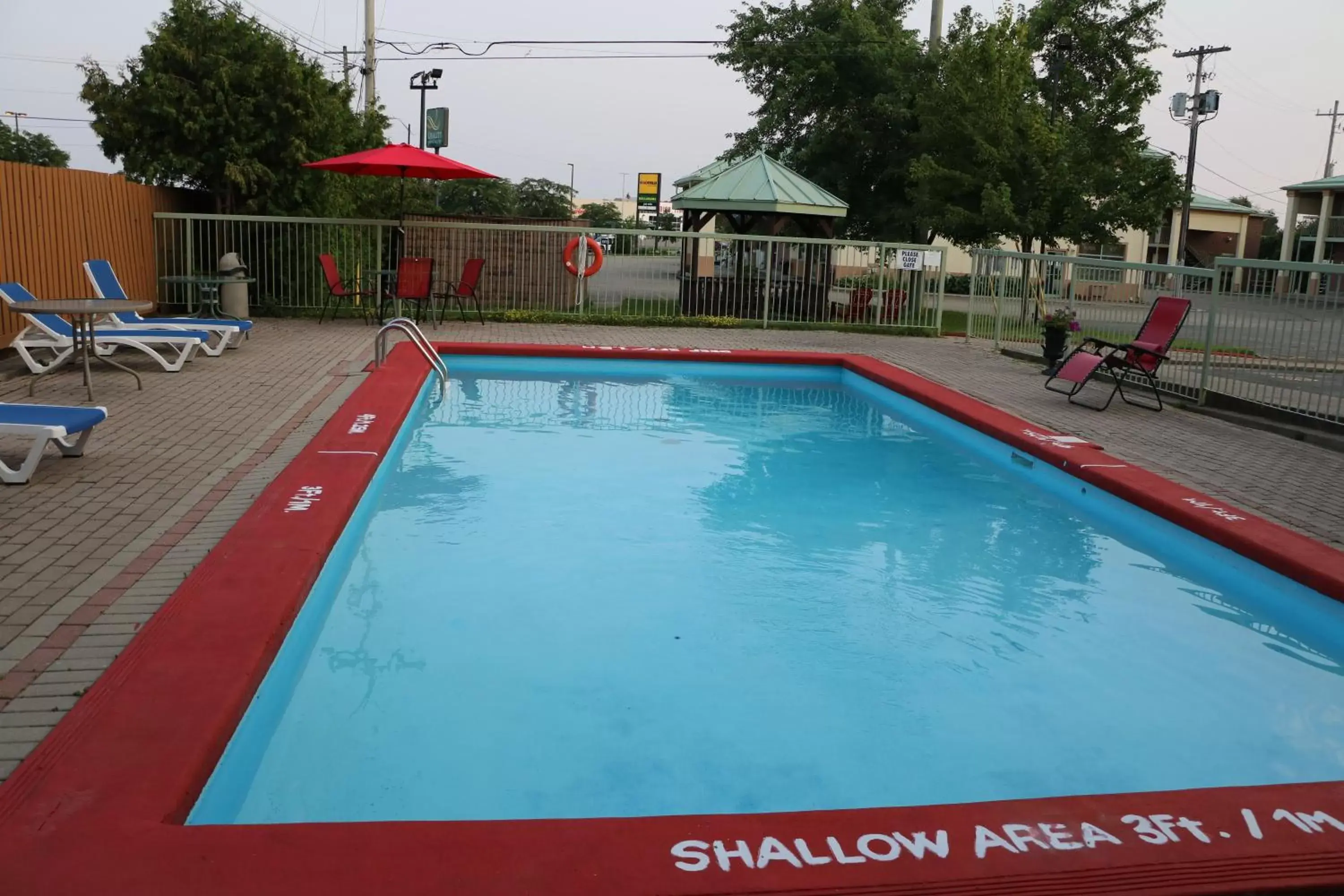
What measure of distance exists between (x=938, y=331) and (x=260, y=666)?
1566cm

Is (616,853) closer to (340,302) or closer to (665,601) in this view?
(665,601)

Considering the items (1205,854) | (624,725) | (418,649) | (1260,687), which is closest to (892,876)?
(1205,854)

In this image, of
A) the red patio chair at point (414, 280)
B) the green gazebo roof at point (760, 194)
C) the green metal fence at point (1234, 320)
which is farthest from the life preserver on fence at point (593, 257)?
the green metal fence at point (1234, 320)

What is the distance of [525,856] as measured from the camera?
8.61 ft

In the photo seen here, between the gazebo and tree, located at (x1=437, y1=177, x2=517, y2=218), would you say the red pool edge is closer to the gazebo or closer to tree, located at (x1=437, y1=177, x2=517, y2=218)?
the gazebo

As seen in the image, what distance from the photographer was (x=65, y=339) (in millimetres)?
9734

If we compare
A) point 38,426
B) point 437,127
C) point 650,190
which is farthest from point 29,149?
point 38,426

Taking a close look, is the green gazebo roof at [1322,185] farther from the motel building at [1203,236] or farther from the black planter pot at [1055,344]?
the black planter pot at [1055,344]

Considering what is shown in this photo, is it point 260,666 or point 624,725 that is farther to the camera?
point 624,725

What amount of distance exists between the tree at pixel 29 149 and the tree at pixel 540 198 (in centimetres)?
2565

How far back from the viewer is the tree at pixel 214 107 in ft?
50.7

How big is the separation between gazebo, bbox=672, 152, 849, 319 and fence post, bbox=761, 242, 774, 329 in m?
0.08

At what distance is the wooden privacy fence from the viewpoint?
10742 mm

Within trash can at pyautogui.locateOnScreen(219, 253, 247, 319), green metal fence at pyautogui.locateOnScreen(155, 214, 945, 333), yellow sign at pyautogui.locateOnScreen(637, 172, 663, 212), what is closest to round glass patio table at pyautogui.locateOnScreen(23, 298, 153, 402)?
trash can at pyautogui.locateOnScreen(219, 253, 247, 319)
